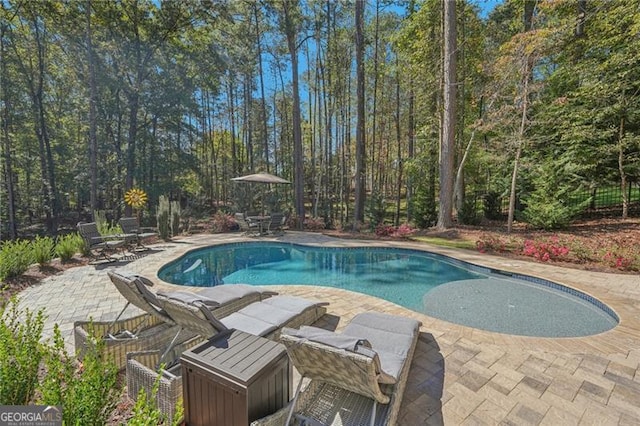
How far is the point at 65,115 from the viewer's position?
58.1 feet

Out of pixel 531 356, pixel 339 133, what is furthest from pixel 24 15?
pixel 531 356

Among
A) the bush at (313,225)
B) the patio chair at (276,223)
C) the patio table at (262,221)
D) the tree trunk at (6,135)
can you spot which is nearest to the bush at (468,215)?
the bush at (313,225)

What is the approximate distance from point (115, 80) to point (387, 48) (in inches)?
566

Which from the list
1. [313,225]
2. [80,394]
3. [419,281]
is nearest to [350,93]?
[313,225]

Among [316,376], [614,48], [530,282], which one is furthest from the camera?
[614,48]

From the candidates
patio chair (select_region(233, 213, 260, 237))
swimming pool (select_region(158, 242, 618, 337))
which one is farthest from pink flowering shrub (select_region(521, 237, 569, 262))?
patio chair (select_region(233, 213, 260, 237))

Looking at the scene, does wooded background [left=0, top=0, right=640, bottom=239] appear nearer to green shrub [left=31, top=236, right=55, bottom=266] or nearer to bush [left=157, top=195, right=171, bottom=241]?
bush [left=157, top=195, right=171, bottom=241]

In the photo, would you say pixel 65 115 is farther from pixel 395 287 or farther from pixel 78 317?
pixel 395 287

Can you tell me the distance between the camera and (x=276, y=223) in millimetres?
11172

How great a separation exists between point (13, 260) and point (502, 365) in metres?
7.97

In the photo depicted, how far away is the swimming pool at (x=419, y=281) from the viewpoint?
4.45m

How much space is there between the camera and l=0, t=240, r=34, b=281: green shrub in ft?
17.2

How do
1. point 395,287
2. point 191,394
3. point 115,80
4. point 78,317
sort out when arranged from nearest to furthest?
point 191,394 < point 78,317 < point 395,287 < point 115,80

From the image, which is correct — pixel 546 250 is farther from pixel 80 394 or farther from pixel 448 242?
pixel 80 394
